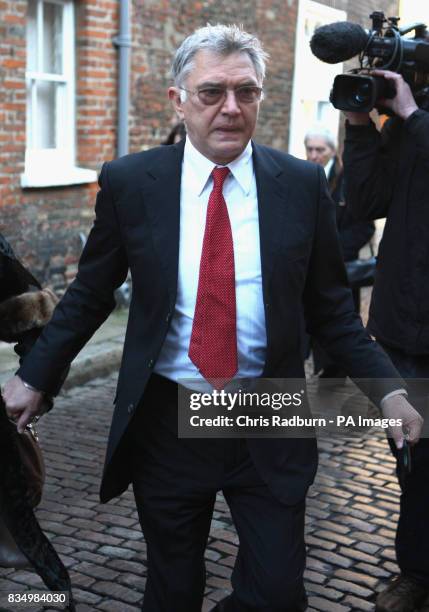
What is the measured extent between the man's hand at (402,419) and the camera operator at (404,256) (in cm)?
77

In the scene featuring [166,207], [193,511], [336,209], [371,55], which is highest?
[371,55]

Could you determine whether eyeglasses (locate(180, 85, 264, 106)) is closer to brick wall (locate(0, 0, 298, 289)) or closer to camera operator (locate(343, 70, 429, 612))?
camera operator (locate(343, 70, 429, 612))

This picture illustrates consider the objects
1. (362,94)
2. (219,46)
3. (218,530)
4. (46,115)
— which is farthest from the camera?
(46,115)

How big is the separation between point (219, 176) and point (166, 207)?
0.60 feet

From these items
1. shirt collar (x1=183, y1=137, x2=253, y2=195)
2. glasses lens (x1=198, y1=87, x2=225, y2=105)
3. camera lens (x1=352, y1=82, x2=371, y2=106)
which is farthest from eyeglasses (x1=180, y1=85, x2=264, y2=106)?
camera lens (x1=352, y1=82, x2=371, y2=106)

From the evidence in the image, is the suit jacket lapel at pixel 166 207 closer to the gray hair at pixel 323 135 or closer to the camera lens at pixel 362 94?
the camera lens at pixel 362 94

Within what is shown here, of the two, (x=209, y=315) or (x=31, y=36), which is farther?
(x=31, y=36)

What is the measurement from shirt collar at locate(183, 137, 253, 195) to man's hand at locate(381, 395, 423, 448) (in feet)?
2.55

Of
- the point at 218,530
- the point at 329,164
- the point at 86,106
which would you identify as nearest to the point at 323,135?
the point at 329,164

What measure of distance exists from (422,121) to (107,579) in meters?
2.24

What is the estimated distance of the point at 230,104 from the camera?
2742 mm

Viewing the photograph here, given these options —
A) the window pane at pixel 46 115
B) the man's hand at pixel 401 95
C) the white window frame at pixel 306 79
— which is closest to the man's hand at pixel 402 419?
the man's hand at pixel 401 95

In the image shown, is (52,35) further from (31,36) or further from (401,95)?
(401,95)

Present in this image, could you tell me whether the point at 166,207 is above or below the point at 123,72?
below
